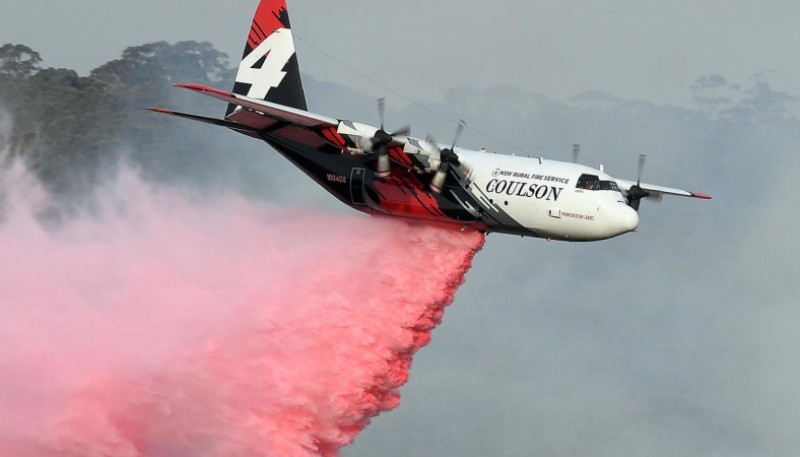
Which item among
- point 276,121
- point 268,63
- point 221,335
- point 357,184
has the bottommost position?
point 221,335

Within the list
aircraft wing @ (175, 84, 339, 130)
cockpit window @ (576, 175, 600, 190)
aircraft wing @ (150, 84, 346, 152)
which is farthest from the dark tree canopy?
cockpit window @ (576, 175, 600, 190)

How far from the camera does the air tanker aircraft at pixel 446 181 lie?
104 feet

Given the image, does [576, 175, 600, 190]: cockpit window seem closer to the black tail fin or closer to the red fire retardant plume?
the red fire retardant plume

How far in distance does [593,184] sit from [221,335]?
8.60 m

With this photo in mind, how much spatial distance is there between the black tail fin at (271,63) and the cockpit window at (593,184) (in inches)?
342

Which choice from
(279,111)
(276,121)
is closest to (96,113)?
(276,121)

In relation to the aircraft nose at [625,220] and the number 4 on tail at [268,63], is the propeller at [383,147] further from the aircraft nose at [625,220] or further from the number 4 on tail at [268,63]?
the number 4 on tail at [268,63]

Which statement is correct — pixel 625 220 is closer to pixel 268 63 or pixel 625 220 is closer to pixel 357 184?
pixel 357 184

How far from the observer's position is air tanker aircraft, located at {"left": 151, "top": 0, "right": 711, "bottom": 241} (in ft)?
104

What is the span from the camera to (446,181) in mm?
32688

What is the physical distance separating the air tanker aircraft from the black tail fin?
2801 mm

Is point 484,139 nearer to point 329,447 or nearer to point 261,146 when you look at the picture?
point 261,146

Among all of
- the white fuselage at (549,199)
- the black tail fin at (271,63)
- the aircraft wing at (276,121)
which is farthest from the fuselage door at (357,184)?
the black tail fin at (271,63)

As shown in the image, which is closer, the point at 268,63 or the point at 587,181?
the point at 587,181
